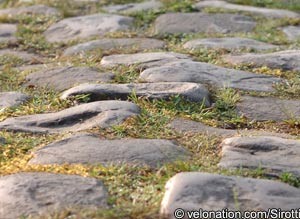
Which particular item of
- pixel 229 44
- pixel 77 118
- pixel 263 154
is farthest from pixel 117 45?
→ pixel 263 154

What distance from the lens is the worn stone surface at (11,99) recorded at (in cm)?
248

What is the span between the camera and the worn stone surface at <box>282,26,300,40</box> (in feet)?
11.7

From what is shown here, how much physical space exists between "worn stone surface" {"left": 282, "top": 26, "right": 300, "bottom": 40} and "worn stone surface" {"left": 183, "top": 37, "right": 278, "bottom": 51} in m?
0.25

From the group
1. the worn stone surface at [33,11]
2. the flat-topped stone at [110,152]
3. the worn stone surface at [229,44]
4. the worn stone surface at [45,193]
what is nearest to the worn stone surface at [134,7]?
the worn stone surface at [33,11]

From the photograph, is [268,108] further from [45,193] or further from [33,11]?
[33,11]

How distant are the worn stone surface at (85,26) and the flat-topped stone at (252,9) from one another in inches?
24.2

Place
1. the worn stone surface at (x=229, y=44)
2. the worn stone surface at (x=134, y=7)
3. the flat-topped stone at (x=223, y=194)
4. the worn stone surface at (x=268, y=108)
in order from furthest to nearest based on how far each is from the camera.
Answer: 1. the worn stone surface at (x=134, y=7)
2. the worn stone surface at (x=229, y=44)
3. the worn stone surface at (x=268, y=108)
4. the flat-topped stone at (x=223, y=194)

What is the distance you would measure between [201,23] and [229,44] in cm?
57

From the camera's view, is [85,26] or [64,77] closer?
[64,77]

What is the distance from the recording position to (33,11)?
437cm

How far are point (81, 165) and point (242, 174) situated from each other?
0.45 metres

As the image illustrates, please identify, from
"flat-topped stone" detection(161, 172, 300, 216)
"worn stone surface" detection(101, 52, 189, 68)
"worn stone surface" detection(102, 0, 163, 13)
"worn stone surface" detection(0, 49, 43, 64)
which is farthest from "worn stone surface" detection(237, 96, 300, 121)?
"worn stone surface" detection(102, 0, 163, 13)

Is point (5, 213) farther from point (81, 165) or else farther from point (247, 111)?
point (247, 111)

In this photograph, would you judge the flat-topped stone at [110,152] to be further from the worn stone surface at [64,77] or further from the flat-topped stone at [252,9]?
the flat-topped stone at [252,9]
